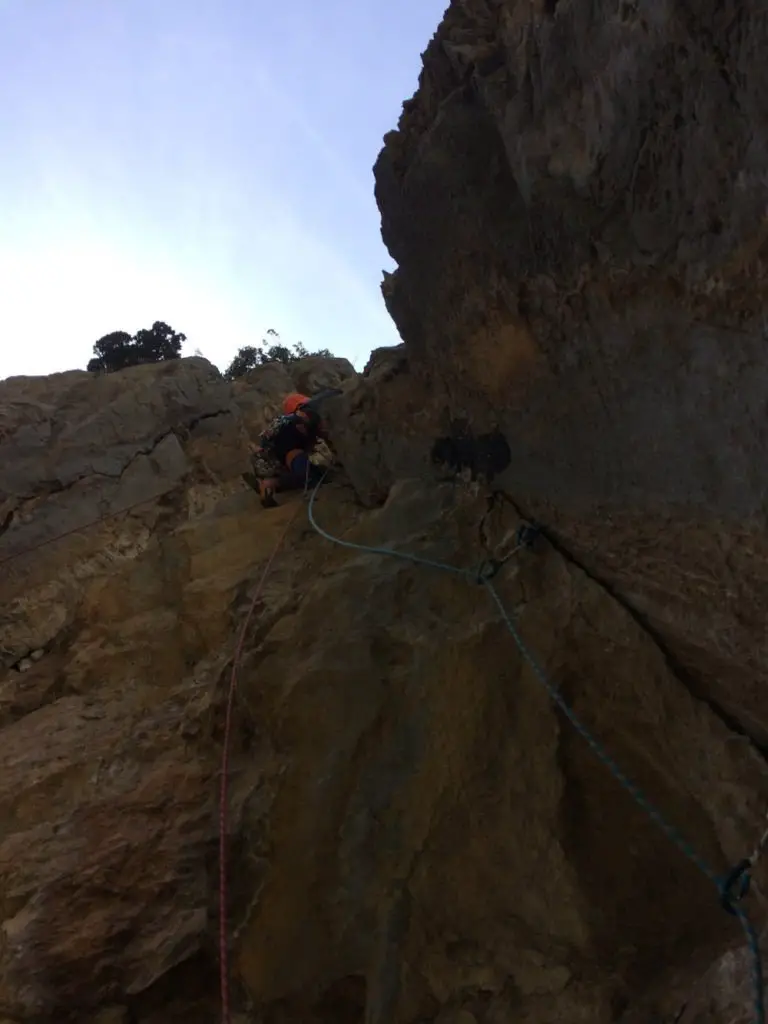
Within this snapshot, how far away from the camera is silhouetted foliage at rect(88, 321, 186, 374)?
1009cm

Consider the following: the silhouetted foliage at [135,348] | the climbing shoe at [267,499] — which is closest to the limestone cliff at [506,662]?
the climbing shoe at [267,499]

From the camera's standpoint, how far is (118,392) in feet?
22.5

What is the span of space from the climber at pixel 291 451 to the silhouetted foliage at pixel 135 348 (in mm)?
5312

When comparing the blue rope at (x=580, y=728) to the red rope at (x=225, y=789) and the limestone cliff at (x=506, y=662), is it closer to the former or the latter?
the limestone cliff at (x=506, y=662)

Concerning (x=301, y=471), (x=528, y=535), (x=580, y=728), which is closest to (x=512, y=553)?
(x=528, y=535)

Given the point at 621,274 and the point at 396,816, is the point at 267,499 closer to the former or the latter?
the point at 396,816

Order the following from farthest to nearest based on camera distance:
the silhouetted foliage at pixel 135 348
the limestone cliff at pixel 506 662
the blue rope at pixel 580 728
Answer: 1. the silhouetted foliage at pixel 135 348
2. the limestone cliff at pixel 506 662
3. the blue rope at pixel 580 728

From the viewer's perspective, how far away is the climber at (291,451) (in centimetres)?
504

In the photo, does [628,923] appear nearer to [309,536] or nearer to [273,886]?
[273,886]

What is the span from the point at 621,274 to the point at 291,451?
10.2ft

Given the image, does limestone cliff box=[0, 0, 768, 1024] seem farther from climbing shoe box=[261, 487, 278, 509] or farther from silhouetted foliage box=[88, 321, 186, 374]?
silhouetted foliage box=[88, 321, 186, 374]

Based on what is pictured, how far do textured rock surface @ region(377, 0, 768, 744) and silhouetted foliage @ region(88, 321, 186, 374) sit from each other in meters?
7.50

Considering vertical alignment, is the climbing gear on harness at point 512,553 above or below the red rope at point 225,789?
above

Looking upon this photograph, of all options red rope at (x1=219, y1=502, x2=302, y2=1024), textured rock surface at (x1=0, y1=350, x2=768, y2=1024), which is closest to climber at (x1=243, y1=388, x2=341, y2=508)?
red rope at (x1=219, y1=502, x2=302, y2=1024)
